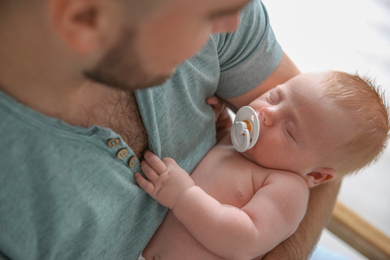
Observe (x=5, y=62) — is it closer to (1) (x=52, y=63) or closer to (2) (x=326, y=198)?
(1) (x=52, y=63)

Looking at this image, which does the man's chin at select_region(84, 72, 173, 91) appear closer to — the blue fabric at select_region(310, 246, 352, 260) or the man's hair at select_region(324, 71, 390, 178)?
the man's hair at select_region(324, 71, 390, 178)

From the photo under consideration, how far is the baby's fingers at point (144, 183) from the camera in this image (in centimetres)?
85

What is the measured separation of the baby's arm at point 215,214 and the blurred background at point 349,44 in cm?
116

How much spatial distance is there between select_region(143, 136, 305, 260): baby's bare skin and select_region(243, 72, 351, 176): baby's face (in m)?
0.04

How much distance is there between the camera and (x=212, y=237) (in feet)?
2.96

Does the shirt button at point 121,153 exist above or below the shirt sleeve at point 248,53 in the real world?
below

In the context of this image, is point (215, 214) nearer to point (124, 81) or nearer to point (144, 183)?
point (144, 183)

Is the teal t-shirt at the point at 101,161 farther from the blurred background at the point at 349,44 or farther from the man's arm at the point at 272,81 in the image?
the blurred background at the point at 349,44

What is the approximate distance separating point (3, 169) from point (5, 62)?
0.16 m

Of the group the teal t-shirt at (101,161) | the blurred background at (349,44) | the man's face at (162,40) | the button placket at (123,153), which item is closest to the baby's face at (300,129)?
the teal t-shirt at (101,161)

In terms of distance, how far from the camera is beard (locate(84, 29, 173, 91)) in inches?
22.1

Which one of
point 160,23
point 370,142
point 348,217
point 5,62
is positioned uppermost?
point 160,23

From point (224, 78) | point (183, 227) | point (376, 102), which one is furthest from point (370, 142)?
point (183, 227)

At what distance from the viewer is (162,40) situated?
56cm
